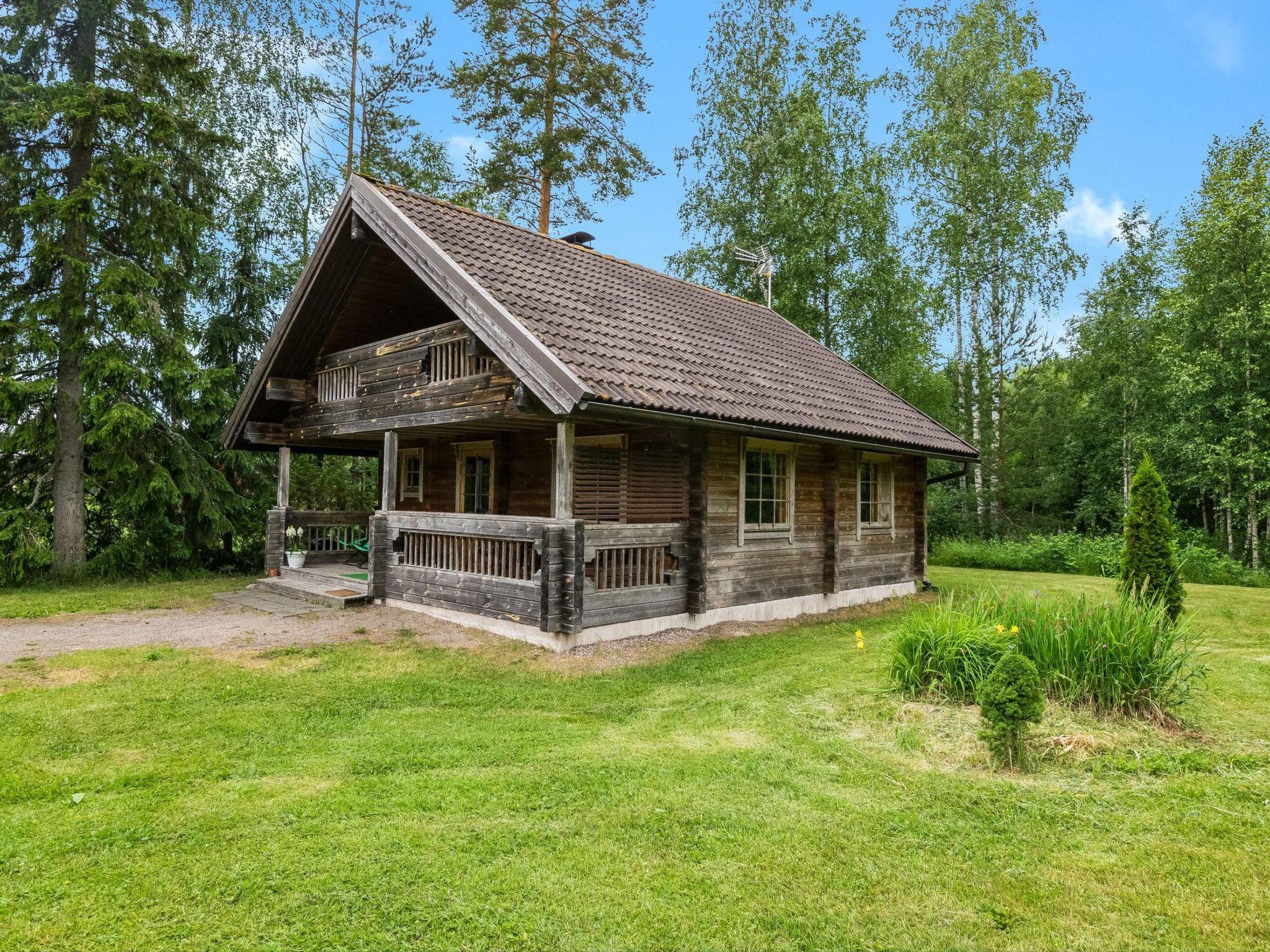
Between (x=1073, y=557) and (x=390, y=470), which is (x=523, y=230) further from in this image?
(x=1073, y=557)

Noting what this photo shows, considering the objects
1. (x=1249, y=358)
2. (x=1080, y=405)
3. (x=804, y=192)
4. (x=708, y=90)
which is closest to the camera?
(x=1249, y=358)

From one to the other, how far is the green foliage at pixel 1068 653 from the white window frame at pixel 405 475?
925 centimetres

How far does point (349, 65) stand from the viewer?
1766 cm

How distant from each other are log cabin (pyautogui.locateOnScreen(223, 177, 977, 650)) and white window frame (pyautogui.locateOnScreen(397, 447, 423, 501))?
0.05m

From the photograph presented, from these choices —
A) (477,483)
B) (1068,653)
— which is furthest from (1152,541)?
(477,483)

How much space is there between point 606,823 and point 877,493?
32.4 feet

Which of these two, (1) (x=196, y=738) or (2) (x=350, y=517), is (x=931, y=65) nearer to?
(2) (x=350, y=517)

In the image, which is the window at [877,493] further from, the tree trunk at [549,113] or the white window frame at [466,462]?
the tree trunk at [549,113]

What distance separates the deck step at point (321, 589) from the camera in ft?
30.6

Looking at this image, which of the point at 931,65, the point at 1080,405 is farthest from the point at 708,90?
the point at 1080,405

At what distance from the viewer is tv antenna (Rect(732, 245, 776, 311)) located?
1571 centimetres

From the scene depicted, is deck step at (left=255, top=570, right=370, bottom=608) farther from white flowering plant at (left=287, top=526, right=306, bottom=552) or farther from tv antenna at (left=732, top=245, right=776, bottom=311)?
tv antenna at (left=732, top=245, right=776, bottom=311)

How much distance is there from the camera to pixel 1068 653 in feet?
16.1

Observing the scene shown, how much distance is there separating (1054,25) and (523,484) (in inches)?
780
